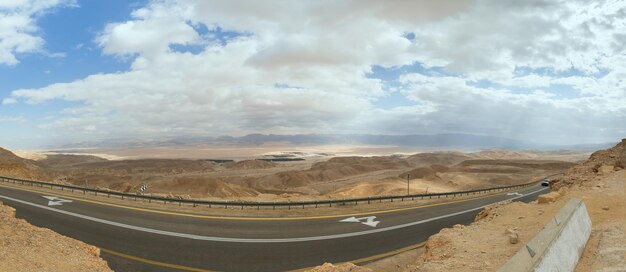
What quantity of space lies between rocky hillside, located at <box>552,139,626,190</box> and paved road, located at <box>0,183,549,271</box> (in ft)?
23.9

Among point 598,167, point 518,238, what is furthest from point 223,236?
point 598,167

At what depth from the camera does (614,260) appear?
25.5 ft

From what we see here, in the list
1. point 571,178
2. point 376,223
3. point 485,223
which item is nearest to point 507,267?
point 485,223

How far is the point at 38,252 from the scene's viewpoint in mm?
10703

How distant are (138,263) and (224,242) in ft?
13.4

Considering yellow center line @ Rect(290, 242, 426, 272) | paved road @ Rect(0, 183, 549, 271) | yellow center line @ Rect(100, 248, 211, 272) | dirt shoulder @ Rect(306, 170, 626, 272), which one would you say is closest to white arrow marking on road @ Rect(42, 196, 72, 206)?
paved road @ Rect(0, 183, 549, 271)

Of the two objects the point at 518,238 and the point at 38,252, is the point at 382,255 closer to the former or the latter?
the point at 518,238

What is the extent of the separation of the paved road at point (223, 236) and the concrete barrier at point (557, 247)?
8790 millimetres

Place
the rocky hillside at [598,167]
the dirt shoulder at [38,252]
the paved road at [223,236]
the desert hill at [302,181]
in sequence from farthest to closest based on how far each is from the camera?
the desert hill at [302,181] → the rocky hillside at [598,167] → the paved road at [223,236] → the dirt shoulder at [38,252]

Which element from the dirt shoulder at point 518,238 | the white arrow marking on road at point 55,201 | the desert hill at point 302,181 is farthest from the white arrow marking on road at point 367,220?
the white arrow marking on road at point 55,201

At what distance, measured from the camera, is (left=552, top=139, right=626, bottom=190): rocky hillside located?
2212 cm

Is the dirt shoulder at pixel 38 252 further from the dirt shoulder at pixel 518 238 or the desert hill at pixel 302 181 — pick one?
the desert hill at pixel 302 181

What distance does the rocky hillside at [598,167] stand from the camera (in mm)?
22125

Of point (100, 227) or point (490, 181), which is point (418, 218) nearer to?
point (100, 227)
